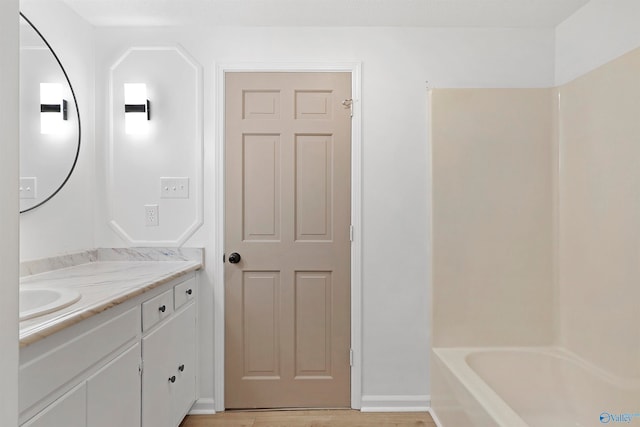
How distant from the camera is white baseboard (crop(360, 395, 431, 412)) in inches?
104

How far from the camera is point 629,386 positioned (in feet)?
6.41

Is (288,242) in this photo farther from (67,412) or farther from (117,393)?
(67,412)

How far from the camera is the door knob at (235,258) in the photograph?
2.64 metres

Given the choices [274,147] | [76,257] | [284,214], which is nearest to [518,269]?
[284,214]

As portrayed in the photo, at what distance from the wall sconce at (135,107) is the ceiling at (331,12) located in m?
0.39

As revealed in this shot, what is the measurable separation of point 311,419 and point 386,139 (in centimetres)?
172

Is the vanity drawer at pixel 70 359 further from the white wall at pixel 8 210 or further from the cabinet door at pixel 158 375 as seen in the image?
the white wall at pixel 8 210

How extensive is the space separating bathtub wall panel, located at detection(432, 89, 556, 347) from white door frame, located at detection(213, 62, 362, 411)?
45 centimetres

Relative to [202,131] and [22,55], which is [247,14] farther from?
[22,55]

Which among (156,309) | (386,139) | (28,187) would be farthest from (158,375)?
(386,139)

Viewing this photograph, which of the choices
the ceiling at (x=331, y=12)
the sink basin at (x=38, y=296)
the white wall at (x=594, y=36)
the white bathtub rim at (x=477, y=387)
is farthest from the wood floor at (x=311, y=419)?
the ceiling at (x=331, y=12)

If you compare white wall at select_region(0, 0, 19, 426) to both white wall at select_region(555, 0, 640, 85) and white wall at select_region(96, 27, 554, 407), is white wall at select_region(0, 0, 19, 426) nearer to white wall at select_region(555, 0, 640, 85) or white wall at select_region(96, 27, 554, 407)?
white wall at select_region(96, 27, 554, 407)

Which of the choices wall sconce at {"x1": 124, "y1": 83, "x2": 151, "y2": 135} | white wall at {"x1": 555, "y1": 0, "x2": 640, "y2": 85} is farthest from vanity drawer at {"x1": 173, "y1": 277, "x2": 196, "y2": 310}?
white wall at {"x1": 555, "y1": 0, "x2": 640, "y2": 85}

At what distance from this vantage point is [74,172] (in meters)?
2.46
